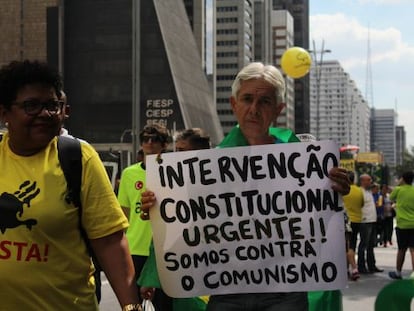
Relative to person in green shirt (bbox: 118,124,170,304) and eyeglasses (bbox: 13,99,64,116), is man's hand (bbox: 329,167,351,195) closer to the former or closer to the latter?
eyeglasses (bbox: 13,99,64,116)

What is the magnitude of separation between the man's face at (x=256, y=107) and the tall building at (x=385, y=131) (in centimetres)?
17947

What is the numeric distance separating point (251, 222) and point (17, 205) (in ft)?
3.78

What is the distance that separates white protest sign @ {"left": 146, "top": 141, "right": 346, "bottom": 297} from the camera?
3146 mm

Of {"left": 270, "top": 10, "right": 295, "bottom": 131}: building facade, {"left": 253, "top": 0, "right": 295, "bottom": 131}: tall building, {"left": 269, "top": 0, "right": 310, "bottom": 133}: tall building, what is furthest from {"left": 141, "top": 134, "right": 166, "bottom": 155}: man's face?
{"left": 269, "top": 0, "right": 310, "bottom": 133}: tall building

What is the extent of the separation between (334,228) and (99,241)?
1.13 meters

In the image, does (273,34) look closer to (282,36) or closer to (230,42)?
(282,36)

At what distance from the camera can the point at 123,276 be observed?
268cm

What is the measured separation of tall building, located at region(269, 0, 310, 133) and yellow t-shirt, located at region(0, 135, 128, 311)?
13757cm

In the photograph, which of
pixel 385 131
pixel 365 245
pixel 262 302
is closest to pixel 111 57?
pixel 365 245

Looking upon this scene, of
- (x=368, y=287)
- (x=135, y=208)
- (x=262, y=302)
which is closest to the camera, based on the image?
(x=262, y=302)

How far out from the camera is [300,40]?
147m

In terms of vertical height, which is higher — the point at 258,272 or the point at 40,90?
the point at 40,90

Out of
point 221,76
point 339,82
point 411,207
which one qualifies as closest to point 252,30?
point 221,76

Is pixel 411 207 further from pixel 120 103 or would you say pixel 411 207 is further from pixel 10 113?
pixel 120 103
